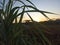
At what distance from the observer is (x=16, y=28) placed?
1077mm

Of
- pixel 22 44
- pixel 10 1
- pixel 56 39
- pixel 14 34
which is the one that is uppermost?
pixel 10 1

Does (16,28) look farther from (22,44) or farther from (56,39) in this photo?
(56,39)

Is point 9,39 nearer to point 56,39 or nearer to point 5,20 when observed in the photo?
point 5,20

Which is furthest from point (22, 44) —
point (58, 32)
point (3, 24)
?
point (58, 32)

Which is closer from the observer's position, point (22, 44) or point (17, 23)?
point (17, 23)

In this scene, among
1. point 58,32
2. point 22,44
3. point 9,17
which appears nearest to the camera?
point 9,17

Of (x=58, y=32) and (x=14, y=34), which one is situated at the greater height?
(x=14, y=34)

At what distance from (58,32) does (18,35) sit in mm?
1245

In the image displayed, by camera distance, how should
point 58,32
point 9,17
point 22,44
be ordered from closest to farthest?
1. point 9,17
2. point 22,44
3. point 58,32

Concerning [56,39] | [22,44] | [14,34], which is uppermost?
[14,34]

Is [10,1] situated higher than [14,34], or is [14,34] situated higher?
[10,1]

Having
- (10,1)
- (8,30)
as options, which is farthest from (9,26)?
(10,1)

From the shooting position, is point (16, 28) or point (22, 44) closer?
point (16, 28)

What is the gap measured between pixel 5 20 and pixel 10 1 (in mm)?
112
